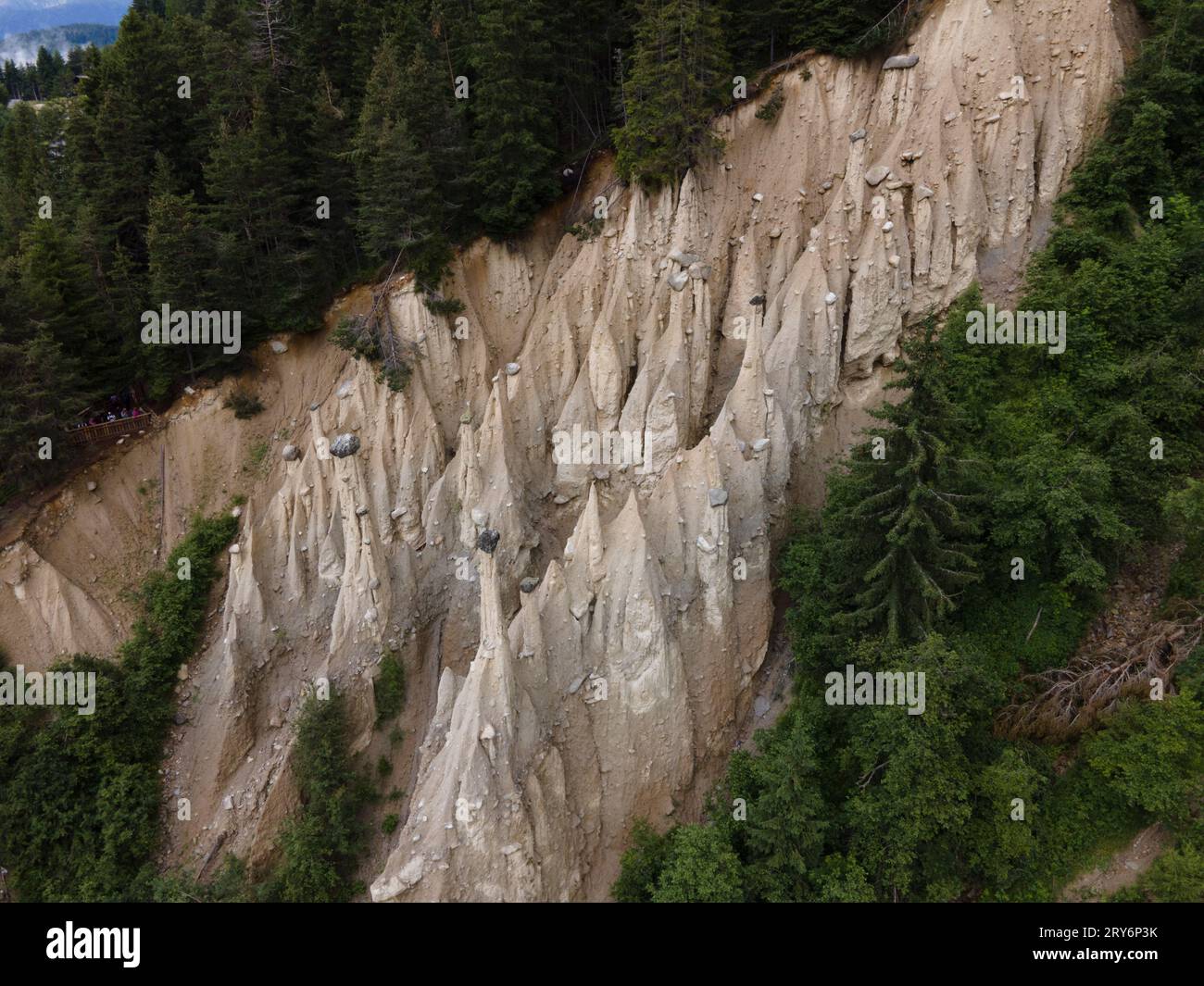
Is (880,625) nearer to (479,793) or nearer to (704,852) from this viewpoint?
(704,852)

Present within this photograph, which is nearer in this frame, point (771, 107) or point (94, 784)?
point (94, 784)

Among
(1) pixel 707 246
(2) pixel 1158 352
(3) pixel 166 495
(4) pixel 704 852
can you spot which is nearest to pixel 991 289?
(2) pixel 1158 352

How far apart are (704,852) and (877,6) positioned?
27.9 m

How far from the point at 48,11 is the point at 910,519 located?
228 metres

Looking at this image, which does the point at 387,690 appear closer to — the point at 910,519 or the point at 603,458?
the point at 603,458

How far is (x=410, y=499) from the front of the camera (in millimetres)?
20891
